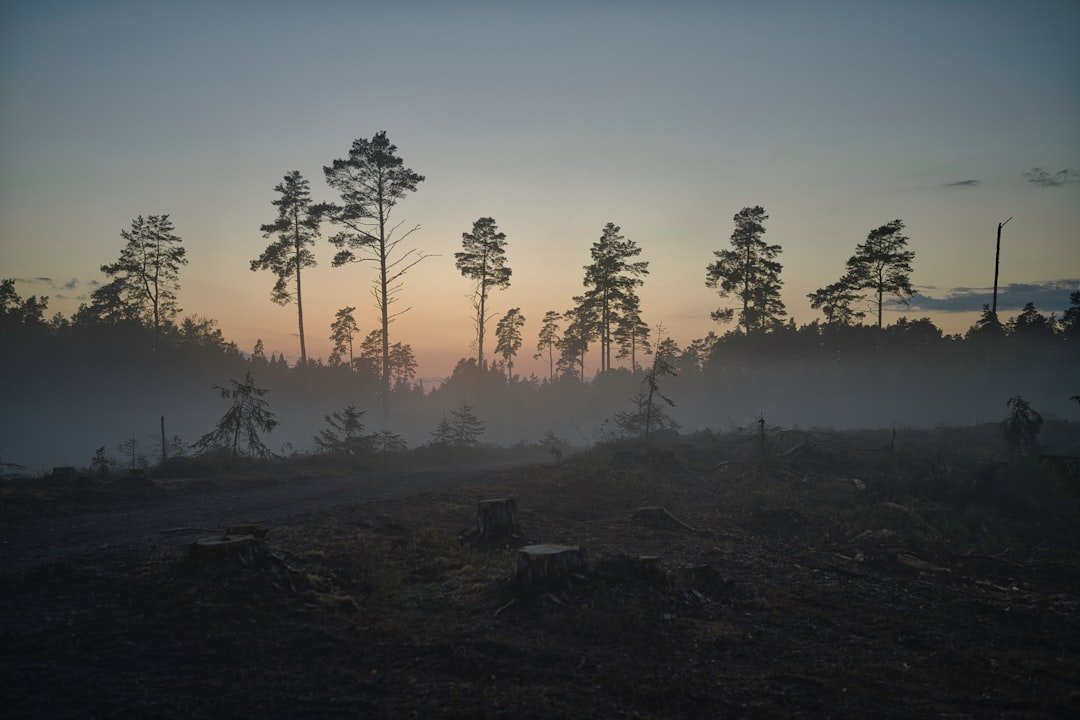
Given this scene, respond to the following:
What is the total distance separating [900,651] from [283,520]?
11.9m

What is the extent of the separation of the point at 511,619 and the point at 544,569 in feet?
3.11

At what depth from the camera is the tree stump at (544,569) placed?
9023 mm

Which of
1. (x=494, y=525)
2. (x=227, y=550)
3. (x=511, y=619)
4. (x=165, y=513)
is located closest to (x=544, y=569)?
(x=511, y=619)

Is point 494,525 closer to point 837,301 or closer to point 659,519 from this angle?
point 659,519

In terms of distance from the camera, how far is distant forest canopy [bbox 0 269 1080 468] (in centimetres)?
5472

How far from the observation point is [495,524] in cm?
1295

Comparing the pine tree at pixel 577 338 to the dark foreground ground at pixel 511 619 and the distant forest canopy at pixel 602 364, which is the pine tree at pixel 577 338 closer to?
the distant forest canopy at pixel 602 364

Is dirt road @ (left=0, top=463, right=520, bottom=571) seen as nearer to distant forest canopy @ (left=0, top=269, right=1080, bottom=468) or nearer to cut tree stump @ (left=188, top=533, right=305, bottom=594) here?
cut tree stump @ (left=188, top=533, right=305, bottom=594)

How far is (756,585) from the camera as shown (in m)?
10.9

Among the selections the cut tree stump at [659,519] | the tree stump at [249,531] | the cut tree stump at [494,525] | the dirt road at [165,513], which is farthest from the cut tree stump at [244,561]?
the cut tree stump at [659,519]

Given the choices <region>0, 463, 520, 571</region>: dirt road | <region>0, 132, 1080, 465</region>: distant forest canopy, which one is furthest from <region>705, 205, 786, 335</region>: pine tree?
<region>0, 463, 520, 571</region>: dirt road

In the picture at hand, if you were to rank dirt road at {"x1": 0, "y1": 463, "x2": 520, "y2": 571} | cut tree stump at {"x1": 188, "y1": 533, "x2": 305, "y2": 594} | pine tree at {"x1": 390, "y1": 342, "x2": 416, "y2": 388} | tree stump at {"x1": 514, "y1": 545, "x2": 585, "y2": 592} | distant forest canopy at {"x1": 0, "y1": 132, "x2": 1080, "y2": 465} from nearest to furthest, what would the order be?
cut tree stump at {"x1": 188, "y1": 533, "x2": 305, "y2": 594}, tree stump at {"x1": 514, "y1": 545, "x2": 585, "y2": 592}, dirt road at {"x1": 0, "y1": 463, "x2": 520, "y2": 571}, distant forest canopy at {"x1": 0, "y1": 132, "x2": 1080, "y2": 465}, pine tree at {"x1": 390, "y1": 342, "x2": 416, "y2": 388}

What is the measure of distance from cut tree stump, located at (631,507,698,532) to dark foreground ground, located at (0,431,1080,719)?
201mm

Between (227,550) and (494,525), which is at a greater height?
(227,550)
